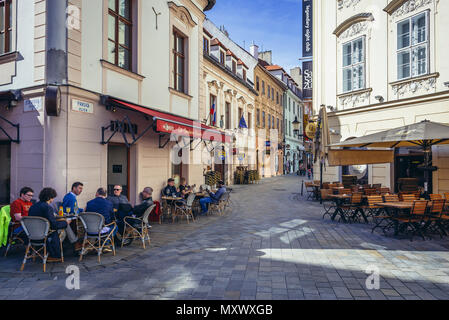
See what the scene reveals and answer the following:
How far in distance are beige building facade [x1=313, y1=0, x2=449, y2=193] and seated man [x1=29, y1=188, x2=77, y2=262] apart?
11278mm

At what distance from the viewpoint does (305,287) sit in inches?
171

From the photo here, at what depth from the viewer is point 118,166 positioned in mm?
9047

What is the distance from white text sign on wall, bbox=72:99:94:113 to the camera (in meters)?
6.91

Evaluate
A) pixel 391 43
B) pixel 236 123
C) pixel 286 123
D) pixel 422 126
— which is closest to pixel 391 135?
pixel 422 126

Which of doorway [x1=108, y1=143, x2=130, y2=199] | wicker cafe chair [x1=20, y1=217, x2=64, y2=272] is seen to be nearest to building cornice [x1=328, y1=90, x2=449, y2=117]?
doorway [x1=108, y1=143, x2=130, y2=199]

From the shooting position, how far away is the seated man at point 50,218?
5309 mm

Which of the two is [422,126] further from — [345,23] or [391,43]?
[345,23]

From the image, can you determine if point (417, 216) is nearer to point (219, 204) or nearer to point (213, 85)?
point (219, 204)

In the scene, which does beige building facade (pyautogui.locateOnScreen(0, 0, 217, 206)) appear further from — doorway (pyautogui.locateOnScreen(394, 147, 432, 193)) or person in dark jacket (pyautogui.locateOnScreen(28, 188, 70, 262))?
doorway (pyautogui.locateOnScreen(394, 147, 432, 193))

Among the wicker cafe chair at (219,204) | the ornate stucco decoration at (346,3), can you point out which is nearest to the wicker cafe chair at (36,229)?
the wicker cafe chair at (219,204)

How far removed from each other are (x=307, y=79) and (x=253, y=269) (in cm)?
1394

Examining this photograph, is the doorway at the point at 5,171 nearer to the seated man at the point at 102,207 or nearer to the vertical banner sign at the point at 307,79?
the seated man at the point at 102,207

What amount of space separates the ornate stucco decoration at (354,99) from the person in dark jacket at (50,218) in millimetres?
11976

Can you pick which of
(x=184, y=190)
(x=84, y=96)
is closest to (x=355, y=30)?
(x=184, y=190)
